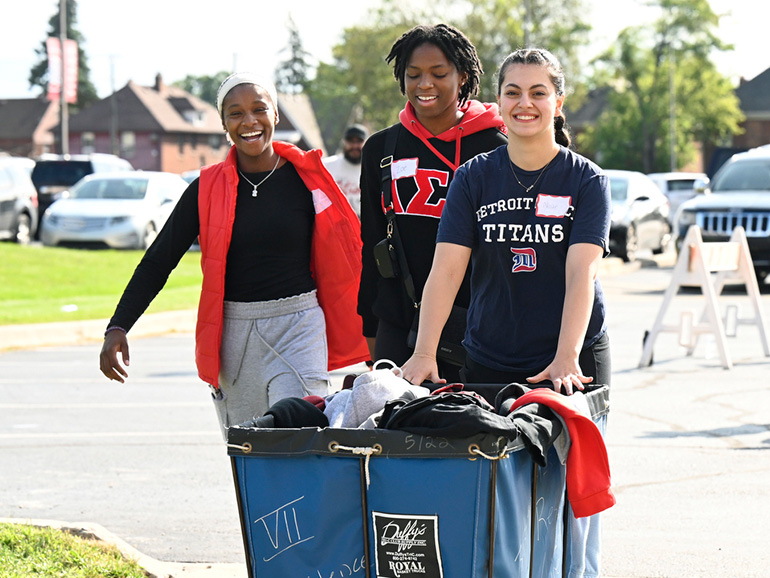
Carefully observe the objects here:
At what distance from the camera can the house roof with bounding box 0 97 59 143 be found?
10150cm

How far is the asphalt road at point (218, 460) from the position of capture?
555 centimetres

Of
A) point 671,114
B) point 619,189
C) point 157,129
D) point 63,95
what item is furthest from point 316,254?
point 157,129

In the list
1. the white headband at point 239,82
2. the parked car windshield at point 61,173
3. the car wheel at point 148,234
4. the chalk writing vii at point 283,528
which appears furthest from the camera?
the parked car windshield at point 61,173

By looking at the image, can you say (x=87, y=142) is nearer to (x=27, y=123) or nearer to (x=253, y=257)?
(x=27, y=123)

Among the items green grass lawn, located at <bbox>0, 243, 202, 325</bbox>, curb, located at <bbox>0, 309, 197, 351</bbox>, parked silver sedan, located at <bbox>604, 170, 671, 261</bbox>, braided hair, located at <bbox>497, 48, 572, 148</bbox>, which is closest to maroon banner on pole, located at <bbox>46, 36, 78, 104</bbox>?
green grass lawn, located at <bbox>0, 243, 202, 325</bbox>

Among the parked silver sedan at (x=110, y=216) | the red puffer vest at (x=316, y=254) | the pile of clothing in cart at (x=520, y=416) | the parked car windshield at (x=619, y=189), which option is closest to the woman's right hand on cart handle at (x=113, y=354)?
the red puffer vest at (x=316, y=254)

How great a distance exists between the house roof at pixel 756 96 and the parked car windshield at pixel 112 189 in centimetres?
6948

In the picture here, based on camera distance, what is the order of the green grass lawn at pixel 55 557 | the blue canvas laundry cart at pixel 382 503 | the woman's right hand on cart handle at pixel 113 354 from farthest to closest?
1. the woman's right hand on cart handle at pixel 113 354
2. the green grass lawn at pixel 55 557
3. the blue canvas laundry cart at pixel 382 503

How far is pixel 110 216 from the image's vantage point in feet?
78.0

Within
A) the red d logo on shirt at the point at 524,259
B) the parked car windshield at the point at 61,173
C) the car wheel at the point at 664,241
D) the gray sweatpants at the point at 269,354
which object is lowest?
the car wheel at the point at 664,241

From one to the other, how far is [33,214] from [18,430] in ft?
61.7

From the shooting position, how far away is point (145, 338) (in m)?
14.2

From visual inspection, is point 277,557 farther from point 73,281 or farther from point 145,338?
point 73,281

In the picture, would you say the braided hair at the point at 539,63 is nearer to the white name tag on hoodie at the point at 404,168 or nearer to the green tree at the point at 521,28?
the white name tag on hoodie at the point at 404,168
